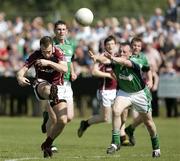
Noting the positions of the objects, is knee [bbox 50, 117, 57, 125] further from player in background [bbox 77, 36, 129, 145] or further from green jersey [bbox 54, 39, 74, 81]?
player in background [bbox 77, 36, 129, 145]

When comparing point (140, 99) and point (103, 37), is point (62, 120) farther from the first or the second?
point (103, 37)

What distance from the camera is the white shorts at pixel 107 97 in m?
18.0

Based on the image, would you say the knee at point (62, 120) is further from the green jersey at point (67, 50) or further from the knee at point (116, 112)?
the green jersey at point (67, 50)

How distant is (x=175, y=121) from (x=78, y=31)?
588 cm

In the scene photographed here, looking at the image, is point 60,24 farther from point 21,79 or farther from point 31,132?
point 31,132

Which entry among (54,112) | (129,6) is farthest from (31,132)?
(129,6)

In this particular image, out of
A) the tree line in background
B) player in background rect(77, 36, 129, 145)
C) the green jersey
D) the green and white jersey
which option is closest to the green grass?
player in background rect(77, 36, 129, 145)

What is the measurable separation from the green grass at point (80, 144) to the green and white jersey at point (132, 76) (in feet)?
4.04

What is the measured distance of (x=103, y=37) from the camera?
2930cm

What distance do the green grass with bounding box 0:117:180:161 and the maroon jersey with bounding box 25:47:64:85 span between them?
136 cm

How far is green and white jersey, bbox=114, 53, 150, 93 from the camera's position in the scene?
1486 centimetres

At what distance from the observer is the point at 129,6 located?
47906 mm

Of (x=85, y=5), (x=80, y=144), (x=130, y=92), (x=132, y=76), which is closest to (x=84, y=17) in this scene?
(x=132, y=76)

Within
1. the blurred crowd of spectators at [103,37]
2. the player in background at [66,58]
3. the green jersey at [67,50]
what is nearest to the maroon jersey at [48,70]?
the player in background at [66,58]
